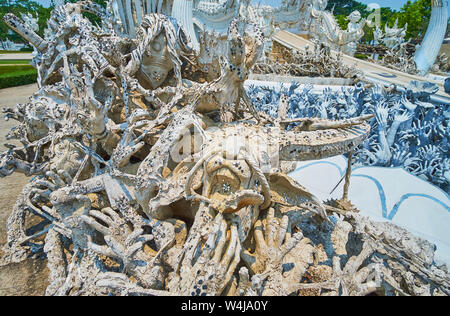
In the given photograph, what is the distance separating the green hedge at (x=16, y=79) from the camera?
15.8 m

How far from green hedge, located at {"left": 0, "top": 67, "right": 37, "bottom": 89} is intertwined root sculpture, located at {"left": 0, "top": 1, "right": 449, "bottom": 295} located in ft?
52.7

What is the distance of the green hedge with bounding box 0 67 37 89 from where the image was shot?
15812 millimetres

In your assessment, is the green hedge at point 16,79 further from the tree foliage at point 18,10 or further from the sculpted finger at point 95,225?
the sculpted finger at point 95,225

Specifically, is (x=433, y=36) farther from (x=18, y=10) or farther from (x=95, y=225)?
(x=18, y=10)

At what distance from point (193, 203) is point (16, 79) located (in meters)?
20.4

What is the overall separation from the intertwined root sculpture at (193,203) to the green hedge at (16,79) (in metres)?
16.1

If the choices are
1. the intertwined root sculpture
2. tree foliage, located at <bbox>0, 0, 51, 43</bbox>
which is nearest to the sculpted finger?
the intertwined root sculpture

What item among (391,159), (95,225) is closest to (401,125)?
(391,159)

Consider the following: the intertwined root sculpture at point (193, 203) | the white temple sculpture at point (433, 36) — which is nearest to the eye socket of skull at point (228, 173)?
the intertwined root sculpture at point (193, 203)

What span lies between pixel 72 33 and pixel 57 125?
89.1 inches

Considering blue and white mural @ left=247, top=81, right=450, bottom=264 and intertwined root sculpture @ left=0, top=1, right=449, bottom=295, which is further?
blue and white mural @ left=247, top=81, right=450, bottom=264

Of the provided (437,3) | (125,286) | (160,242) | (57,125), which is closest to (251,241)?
(160,242)

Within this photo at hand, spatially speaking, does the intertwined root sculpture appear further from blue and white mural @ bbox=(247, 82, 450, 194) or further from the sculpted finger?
blue and white mural @ bbox=(247, 82, 450, 194)

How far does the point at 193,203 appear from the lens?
2826 millimetres
